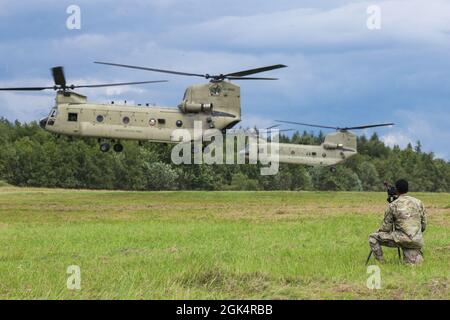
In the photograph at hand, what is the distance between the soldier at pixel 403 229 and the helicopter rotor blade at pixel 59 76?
38.8 meters

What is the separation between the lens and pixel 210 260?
667 inches

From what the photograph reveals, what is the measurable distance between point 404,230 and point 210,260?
4.42m

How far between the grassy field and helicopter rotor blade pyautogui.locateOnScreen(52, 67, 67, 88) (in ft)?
72.1

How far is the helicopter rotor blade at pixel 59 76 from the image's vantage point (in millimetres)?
51906

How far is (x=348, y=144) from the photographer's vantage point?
7825 centimetres

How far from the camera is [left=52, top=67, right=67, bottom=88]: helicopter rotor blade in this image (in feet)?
170

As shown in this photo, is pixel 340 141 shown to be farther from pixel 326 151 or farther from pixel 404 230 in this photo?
pixel 404 230

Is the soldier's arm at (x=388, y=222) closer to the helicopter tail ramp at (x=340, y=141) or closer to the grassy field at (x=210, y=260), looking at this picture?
the grassy field at (x=210, y=260)

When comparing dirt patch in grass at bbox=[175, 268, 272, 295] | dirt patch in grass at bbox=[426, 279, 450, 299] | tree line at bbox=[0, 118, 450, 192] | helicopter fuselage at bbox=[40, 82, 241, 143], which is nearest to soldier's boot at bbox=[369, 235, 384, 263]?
dirt patch in grass at bbox=[426, 279, 450, 299]

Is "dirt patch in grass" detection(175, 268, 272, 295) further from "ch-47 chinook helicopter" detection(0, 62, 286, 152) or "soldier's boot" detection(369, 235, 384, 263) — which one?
"ch-47 chinook helicopter" detection(0, 62, 286, 152)

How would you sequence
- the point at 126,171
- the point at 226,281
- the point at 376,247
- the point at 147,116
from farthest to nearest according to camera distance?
the point at 126,171 → the point at 147,116 → the point at 376,247 → the point at 226,281

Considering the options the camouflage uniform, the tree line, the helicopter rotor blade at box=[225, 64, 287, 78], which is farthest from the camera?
the tree line

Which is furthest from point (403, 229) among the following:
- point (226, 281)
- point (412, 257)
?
point (226, 281)
